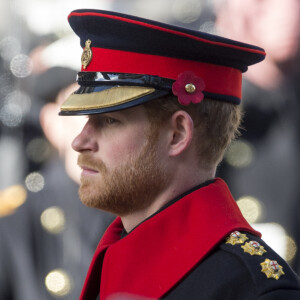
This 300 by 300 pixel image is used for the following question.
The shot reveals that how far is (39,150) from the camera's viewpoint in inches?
115

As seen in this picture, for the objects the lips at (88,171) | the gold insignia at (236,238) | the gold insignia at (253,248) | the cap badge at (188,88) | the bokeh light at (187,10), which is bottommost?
the gold insignia at (253,248)

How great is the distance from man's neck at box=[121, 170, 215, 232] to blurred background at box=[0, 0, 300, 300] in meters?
1.16

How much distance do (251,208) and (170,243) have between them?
4.19ft

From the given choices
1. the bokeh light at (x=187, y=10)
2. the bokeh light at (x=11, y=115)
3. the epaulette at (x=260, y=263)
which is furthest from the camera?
the bokeh light at (x=11, y=115)

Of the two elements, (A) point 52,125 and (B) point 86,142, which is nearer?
(B) point 86,142

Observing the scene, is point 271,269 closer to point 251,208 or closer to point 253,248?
point 253,248

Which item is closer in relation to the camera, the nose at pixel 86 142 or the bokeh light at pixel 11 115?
the nose at pixel 86 142

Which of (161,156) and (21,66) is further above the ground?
(21,66)

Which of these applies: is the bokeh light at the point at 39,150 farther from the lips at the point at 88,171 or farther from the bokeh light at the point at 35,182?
the lips at the point at 88,171

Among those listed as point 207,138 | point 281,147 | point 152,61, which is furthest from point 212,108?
point 281,147

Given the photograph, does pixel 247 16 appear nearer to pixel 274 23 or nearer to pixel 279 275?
pixel 274 23

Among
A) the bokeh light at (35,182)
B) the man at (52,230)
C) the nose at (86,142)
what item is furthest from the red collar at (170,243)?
the bokeh light at (35,182)

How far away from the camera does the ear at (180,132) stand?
4.74ft

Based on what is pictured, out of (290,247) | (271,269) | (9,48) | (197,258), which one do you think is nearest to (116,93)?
(197,258)
